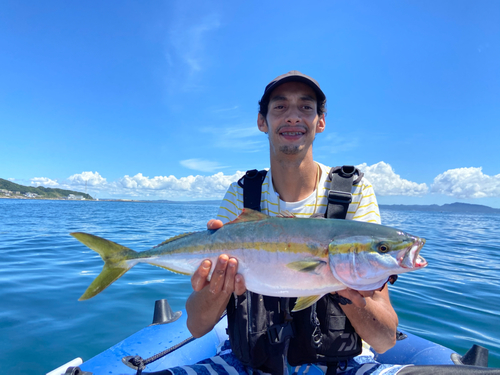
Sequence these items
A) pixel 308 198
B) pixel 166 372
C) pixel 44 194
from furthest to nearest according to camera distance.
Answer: pixel 44 194
pixel 308 198
pixel 166 372

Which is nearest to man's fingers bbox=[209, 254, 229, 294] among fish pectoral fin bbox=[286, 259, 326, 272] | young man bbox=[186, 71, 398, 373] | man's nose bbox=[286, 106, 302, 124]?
young man bbox=[186, 71, 398, 373]

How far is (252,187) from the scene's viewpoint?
3461 millimetres

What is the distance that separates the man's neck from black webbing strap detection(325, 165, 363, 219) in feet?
1.02

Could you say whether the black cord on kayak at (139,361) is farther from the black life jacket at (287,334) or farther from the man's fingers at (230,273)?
the man's fingers at (230,273)

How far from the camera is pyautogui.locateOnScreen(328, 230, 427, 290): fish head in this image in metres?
2.07

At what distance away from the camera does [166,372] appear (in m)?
2.59

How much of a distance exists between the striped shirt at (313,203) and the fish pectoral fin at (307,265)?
3.40 ft

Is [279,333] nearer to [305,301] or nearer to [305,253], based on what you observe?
[305,301]

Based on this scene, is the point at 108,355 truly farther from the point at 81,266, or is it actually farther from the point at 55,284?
the point at 81,266

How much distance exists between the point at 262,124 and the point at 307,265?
2.21 metres

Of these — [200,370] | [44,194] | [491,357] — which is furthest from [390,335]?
[44,194]

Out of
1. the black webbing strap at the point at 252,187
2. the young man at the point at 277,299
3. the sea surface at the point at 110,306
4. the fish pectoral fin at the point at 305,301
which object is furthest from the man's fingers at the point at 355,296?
the sea surface at the point at 110,306

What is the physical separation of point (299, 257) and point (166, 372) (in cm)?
170

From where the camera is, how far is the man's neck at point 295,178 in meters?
3.31
